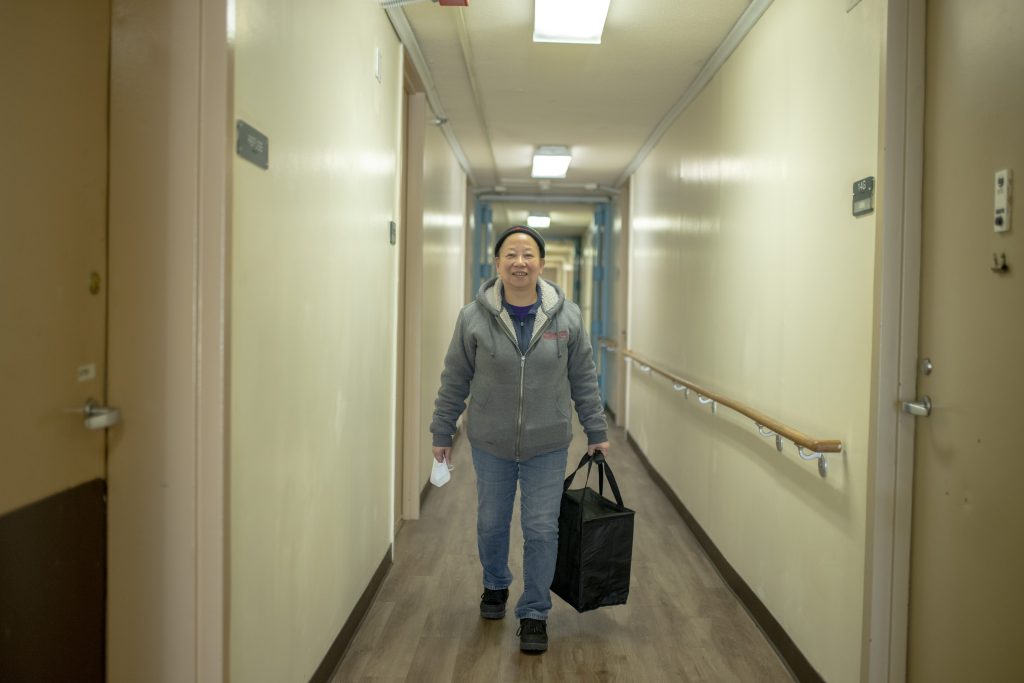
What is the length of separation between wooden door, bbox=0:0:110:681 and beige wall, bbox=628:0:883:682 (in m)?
1.88

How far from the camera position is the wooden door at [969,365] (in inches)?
58.3

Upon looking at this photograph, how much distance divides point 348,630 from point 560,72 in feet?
9.97

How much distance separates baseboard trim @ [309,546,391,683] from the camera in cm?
221

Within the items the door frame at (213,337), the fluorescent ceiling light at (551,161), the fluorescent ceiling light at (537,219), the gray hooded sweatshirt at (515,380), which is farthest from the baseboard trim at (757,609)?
the fluorescent ceiling light at (537,219)

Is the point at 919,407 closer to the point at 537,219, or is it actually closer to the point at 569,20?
the point at 569,20

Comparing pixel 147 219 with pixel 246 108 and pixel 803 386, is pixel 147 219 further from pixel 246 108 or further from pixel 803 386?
pixel 803 386

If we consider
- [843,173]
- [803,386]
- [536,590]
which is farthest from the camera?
[536,590]

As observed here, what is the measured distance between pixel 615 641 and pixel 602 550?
1.17 ft

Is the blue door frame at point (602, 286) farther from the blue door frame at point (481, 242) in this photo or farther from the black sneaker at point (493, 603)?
the black sneaker at point (493, 603)

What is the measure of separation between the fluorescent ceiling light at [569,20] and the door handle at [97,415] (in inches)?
89.9

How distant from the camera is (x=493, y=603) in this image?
2.79m

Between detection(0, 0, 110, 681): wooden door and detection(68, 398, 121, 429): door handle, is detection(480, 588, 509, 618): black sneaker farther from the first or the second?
detection(68, 398, 121, 429): door handle

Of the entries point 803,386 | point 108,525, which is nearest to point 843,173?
point 803,386

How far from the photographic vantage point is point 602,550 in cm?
260
